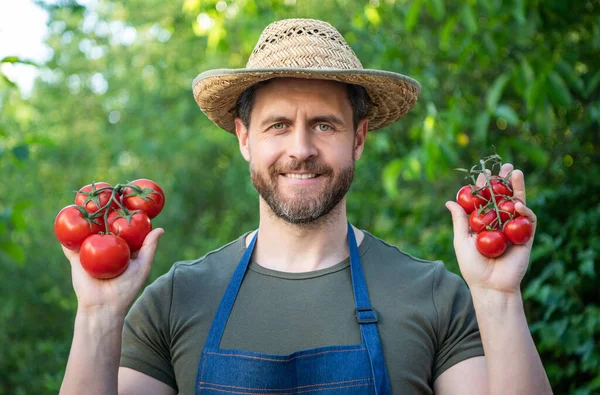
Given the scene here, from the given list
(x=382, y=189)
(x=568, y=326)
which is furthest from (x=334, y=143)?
(x=382, y=189)

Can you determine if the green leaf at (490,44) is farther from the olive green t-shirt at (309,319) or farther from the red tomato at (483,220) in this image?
the red tomato at (483,220)

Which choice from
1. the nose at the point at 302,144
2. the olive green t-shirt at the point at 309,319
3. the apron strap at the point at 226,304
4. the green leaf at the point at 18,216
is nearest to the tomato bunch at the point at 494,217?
the olive green t-shirt at the point at 309,319

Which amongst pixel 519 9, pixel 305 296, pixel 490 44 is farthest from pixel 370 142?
pixel 305 296

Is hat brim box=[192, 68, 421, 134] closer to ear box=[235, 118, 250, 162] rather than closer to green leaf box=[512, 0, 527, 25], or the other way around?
ear box=[235, 118, 250, 162]

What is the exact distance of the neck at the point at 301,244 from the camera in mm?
2543

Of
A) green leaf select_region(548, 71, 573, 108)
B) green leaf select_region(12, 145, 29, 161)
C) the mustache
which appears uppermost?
green leaf select_region(548, 71, 573, 108)

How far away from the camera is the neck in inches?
100

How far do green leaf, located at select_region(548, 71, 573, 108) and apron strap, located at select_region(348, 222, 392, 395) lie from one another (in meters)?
1.76

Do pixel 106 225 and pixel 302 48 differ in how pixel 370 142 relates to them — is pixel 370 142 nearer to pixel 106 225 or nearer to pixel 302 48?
pixel 302 48

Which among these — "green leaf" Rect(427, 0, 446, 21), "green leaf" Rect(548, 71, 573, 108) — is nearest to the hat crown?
"green leaf" Rect(427, 0, 446, 21)

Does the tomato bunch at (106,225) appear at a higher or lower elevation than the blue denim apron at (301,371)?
higher

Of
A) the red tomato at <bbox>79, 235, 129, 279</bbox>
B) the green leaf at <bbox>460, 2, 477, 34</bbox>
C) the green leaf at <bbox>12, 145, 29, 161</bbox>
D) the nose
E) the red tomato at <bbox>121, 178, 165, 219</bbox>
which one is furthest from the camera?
the green leaf at <bbox>460, 2, 477, 34</bbox>

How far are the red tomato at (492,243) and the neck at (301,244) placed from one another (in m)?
0.59

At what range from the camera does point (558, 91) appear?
145 inches
